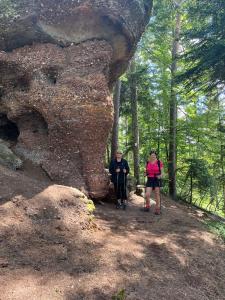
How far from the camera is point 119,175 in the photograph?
1166cm

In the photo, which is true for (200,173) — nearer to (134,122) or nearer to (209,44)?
(134,122)

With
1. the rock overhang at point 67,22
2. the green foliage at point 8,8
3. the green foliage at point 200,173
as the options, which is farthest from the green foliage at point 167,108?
the green foliage at point 8,8

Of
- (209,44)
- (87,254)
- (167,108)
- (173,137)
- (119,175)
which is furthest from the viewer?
(167,108)

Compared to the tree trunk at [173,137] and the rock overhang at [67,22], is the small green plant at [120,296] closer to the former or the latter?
the rock overhang at [67,22]

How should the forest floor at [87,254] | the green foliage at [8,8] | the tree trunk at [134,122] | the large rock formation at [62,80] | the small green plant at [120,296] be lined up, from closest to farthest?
the small green plant at [120,296] → the forest floor at [87,254] → the large rock formation at [62,80] → the green foliage at [8,8] → the tree trunk at [134,122]

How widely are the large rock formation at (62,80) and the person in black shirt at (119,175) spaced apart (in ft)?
1.41

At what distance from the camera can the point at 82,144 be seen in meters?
11.8

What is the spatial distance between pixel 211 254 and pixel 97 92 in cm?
644

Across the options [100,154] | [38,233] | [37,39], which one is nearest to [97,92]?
[100,154]

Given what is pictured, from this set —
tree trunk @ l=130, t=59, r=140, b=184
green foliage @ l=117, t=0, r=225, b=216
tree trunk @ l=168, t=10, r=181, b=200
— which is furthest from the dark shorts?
tree trunk @ l=168, t=10, r=181, b=200

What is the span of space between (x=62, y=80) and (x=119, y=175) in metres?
3.87

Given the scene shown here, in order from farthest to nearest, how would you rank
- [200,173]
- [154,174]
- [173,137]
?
[173,137], [200,173], [154,174]

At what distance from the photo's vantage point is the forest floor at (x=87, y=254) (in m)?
5.46

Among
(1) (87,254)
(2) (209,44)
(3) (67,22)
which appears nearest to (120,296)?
(1) (87,254)
